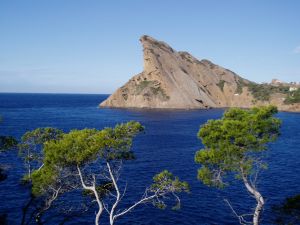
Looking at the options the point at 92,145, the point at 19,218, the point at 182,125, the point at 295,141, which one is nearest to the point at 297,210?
the point at 92,145

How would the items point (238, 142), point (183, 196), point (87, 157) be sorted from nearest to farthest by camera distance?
1. point (87, 157)
2. point (238, 142)
3. point (183, 196)

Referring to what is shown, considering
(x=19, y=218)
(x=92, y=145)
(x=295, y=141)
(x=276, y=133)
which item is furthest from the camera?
(x=295, y=141)

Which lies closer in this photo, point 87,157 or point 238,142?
point 87,157

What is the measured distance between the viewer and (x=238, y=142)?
24219mm

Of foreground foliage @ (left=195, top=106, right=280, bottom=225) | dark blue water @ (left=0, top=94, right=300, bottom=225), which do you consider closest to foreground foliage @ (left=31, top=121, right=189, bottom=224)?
foreground foliage @ (left=195, top=106, right=280, bottom=225)

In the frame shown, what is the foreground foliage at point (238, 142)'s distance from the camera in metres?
24.1

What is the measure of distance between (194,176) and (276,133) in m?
31.8

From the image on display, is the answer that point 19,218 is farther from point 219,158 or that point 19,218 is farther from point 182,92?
point 182,92

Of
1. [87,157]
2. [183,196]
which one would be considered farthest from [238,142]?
[183,196]

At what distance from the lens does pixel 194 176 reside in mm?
55469

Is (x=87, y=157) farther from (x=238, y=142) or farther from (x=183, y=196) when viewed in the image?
(x=183, y=196)

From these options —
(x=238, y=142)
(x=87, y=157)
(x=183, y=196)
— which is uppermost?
(x=238, y=142)

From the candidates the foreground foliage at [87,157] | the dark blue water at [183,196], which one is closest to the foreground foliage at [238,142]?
the foreground foliage at [87,157]

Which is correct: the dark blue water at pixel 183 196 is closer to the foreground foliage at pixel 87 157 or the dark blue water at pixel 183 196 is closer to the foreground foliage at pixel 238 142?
the foreground foliage at pixel 87 157
